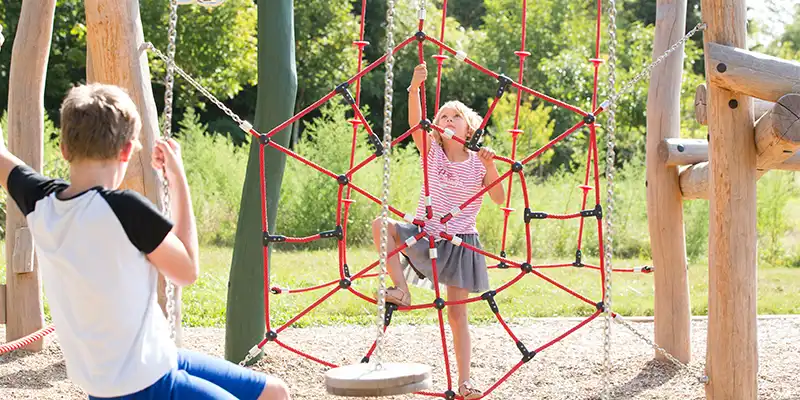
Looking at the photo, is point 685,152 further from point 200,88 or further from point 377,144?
point 200,88

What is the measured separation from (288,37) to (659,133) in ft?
6.57

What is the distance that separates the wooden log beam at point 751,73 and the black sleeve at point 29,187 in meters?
2.63

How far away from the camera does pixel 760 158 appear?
4047mm

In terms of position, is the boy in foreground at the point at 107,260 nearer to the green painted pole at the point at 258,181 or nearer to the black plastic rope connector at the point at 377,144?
the black plastic rope connector at the point at 377,144

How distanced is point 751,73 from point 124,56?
103 inches

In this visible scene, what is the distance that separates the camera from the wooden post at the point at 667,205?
199 inches

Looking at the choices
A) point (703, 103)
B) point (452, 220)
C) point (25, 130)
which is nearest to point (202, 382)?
point (452, 220)

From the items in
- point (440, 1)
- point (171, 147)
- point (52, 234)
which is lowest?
point (52, 234)

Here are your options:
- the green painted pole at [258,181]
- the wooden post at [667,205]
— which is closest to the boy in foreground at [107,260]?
the green painted pole at [258,181]

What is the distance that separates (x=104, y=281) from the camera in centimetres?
224

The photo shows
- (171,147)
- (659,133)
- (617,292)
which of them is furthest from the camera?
(617,292)

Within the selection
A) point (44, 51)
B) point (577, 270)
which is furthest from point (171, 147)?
point (577, 270)

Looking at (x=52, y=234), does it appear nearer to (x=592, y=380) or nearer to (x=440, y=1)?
(x=592, y=380)

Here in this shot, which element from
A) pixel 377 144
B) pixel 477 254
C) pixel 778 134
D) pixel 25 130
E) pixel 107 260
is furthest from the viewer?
pixel 25 130
